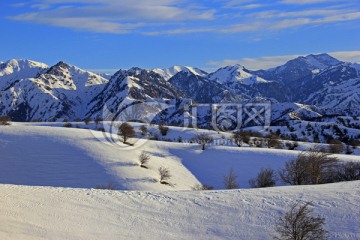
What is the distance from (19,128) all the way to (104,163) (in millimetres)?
24205

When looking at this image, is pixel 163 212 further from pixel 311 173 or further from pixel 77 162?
pixel 77 162

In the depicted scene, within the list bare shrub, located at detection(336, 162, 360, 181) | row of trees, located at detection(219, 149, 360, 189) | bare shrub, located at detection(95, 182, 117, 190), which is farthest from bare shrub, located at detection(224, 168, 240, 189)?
bare shrub, located at detection(95, 182, 117, 190)

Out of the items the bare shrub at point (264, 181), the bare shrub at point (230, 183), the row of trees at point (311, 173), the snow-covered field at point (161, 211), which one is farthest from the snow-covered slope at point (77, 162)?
the row of trees at point (311, 173)

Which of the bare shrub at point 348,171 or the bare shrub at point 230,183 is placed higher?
the bare shrub at point 348,171

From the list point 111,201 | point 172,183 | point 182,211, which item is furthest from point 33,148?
point 182,211

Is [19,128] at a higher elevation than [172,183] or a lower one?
higher

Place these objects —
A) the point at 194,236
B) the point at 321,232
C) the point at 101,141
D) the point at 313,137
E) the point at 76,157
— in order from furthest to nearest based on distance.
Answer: the point at 313,137 < the point at 101,141 < the point at 76,157 < the point at 194,236 < the point at 321,232

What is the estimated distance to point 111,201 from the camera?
30.9 m

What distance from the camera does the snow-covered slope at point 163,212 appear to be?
82.9 feet

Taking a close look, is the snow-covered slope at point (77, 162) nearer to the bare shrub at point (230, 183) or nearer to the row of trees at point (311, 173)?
the bare shrub at point (230, 183)

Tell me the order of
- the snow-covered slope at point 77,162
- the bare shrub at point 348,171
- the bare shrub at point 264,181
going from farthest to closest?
the bare shrub at point 348,171
the snow-covered slope at point 77,162
the bare shrub at point 264,181

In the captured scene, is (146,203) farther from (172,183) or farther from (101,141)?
(101,141)

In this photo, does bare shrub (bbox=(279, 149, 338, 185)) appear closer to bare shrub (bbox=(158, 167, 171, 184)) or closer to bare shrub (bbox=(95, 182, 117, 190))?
bare shrub (bbox=(158, 167, 171, 184))

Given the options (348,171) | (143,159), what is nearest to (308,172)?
(348,171)
